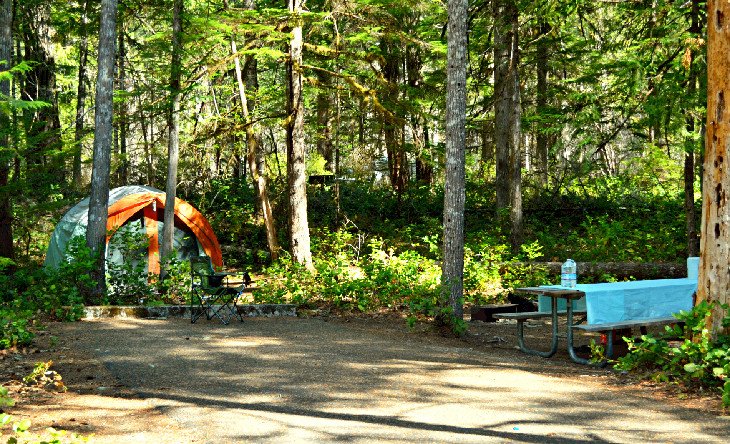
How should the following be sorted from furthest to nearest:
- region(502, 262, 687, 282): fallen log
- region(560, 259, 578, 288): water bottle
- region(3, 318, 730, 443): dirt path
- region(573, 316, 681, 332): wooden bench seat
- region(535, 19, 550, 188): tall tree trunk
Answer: region(535, 19, 550, 188): tall tree trunk
region(502, 262, 687, 282): fallen log
region(560, 259, 578, 288): water bottle
region(573, 316, 681, 332): wooden bench seat
region(3, 318, 730, 443): dirt path

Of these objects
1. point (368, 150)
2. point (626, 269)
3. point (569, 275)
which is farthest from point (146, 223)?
point (569, 275)

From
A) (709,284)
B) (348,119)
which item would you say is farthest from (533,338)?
(348,119)

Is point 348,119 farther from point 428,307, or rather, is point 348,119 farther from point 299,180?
point 428,307

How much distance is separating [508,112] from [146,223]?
322 inches

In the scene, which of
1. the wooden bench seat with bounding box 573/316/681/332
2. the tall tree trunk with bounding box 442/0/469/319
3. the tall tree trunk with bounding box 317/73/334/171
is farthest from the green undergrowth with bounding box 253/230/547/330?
the tall tree trunk with bounding box 317/73/334/171

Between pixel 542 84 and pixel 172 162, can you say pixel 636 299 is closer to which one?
pixel 172 162

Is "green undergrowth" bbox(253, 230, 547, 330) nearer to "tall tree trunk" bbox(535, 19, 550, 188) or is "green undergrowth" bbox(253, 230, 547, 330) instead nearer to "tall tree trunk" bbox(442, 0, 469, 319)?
"tall tree trunk" bbox(442, 0, 469, 319)

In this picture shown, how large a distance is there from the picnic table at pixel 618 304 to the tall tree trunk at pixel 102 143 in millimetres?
6728

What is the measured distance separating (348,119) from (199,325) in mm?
7465

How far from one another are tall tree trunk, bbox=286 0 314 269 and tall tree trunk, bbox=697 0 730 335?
9.12 meters

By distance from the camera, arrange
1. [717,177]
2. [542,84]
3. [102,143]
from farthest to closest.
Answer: [542,84]
[102,143]
[717,177]

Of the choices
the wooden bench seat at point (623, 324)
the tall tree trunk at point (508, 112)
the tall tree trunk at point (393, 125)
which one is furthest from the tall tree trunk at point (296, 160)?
the wooden bench seat at point (623, 324)

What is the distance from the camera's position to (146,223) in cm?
1545

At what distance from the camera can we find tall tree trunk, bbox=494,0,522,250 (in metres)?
14.7
